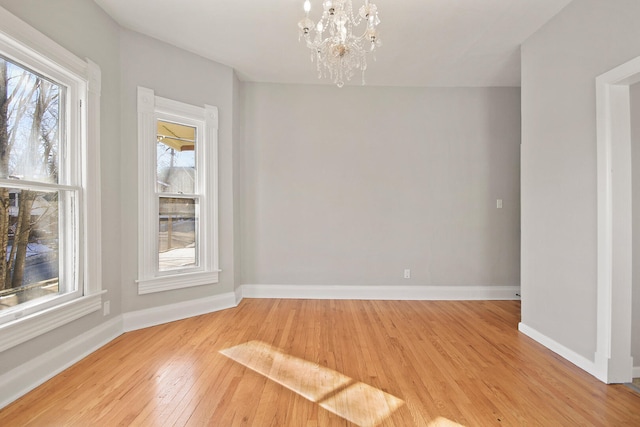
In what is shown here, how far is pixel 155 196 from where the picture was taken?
10.2 feet

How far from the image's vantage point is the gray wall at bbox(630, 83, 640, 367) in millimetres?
2145

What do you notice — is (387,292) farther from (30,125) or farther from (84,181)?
(30,125)

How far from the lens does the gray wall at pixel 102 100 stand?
2012mm

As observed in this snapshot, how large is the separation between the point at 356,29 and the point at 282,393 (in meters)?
3.13

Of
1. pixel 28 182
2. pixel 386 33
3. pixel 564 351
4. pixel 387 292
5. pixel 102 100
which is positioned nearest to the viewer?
pixel 28 182

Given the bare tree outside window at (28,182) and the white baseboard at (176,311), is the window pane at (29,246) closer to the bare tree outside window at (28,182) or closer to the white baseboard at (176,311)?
the bare tree outside window at (28,182)

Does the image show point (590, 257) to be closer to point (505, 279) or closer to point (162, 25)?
point (505, 279)

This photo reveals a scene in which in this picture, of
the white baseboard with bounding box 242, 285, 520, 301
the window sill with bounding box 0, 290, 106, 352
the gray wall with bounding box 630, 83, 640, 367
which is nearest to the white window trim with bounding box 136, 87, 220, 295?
the window sill with bounding box 0, 290, 106, 352

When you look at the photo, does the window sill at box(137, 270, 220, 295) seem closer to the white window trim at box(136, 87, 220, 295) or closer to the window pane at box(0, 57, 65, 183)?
the white window trim at box(136, 87, 220, 295)

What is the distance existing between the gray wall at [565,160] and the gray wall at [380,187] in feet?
3.72

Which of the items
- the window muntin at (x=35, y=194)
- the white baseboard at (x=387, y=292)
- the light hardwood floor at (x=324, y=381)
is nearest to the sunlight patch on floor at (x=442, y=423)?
the light hardwood floor at (x=324, y=381)

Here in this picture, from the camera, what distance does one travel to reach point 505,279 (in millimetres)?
4078

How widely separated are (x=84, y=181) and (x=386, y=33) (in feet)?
9.95

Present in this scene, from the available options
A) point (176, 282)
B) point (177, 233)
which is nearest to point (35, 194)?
point (177, 233)
